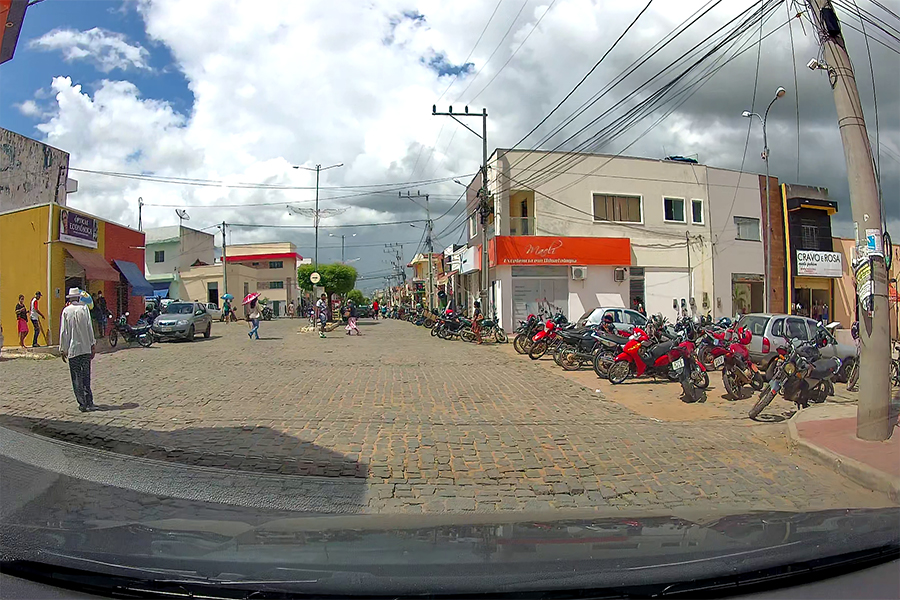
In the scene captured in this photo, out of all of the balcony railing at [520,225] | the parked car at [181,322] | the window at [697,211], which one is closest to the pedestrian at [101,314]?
the parked car at [181,322]

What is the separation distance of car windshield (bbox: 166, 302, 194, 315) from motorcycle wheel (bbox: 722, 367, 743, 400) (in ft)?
64.0

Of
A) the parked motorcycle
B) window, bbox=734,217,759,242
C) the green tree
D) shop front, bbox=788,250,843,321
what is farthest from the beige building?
the parked motorcycle

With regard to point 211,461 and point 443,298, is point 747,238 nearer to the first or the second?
point 443,298

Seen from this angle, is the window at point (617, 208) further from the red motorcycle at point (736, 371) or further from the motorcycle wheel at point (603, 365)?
the red motorcycle at point (736, 371)

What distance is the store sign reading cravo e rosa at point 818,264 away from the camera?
31.7 m

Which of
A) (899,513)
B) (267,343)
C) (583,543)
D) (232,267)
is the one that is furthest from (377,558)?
(232,267)

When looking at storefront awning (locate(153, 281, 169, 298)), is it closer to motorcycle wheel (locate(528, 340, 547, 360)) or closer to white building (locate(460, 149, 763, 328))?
white building (locate(460, 149, 763, 328))

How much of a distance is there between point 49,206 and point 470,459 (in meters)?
18.0

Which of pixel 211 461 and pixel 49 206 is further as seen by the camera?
pixel 49 206

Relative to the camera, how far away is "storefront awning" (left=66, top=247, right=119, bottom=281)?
20.0 m

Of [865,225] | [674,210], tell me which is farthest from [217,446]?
[674,210]

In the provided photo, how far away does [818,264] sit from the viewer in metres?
31.9

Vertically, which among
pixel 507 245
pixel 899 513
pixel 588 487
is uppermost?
pixel 507 245

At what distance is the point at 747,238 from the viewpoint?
31.2 m
